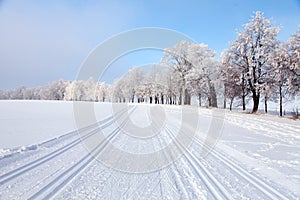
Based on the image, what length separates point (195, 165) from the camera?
19.2ft

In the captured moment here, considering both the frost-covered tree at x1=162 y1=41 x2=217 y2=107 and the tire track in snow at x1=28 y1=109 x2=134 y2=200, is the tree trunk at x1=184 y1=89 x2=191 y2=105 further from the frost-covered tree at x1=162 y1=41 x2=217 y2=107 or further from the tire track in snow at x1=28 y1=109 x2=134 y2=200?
→ the tire track in snow at x1=28 y1=109 x2=134 y2=200

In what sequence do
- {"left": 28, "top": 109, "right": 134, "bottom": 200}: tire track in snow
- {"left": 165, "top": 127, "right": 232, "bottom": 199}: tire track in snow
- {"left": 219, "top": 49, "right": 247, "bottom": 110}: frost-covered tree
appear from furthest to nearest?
{"left": 219, "top": 49, "right": 247, "bottom": 110}: frost-covered tree
{"left": 165, "top": 127, "right": 232, "bottom": 199}: tire track in snow
{"left": 28, "top": 109, "right": 134, "bottom": 200}: tire track in snow

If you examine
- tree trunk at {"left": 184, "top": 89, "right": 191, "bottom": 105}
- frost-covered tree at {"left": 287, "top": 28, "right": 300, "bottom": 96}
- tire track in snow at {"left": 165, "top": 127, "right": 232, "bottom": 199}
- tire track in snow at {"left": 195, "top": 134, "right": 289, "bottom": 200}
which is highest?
frost-covered tree at {"left": 287, "top": 28, "right": 300, "bottom": 96}

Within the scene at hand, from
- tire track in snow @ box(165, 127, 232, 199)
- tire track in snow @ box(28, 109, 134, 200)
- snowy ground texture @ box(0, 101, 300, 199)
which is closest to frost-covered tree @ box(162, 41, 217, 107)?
snowy ground texture @ box(0, 101, 300, 199)

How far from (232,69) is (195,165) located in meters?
28.3

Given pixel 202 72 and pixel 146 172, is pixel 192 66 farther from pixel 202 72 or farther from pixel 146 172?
pixel 146 172

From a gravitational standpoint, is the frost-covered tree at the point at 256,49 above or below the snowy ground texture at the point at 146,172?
above

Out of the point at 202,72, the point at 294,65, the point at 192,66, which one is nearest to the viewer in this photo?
the point at 294,65

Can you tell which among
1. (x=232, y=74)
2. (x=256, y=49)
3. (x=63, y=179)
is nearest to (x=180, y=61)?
(x=232, y=74)

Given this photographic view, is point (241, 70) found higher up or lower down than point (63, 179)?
higher up

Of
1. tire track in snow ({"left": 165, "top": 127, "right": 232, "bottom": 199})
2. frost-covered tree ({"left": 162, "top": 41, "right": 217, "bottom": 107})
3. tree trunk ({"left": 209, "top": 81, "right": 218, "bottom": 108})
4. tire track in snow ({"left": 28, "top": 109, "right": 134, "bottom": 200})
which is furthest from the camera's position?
tree trunk ({"left": 209, "top": 81, "right": 218, "bottom": 108})

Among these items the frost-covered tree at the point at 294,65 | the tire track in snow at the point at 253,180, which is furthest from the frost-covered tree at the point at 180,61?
the tire track in snow at the point at 253,180

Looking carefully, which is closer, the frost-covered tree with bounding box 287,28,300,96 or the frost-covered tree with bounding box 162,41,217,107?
the frost-covered tree with bounding box 287,28,300,96

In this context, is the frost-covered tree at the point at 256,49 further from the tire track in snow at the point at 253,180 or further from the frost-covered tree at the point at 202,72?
the tire track in snow at the point at 253,180
